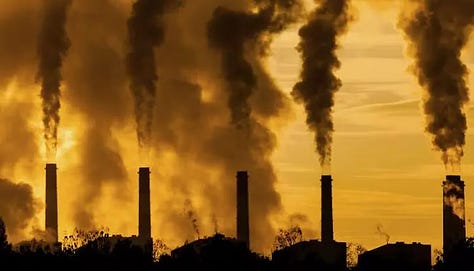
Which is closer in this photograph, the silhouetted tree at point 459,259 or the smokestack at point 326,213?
the silhouetted tree at point 459,259

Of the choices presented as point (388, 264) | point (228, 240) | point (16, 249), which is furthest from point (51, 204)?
point (388, 264)

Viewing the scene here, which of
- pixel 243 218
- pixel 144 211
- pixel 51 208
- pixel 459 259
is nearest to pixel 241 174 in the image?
pixel 243 218

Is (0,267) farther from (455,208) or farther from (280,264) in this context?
(455,208)

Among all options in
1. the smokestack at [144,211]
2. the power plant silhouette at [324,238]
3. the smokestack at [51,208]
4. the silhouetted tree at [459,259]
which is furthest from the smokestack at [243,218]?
the silhouetted tree at [459,259]

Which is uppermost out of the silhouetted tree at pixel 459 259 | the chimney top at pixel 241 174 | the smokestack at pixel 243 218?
the chimney top at pixel 241 174

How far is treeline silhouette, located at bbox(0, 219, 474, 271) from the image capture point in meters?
117

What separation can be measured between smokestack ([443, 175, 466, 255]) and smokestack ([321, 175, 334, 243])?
714cm

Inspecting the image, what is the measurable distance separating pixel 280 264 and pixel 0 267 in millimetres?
21302

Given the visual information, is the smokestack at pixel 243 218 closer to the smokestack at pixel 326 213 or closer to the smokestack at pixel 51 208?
the smokestack at pixel 326 213

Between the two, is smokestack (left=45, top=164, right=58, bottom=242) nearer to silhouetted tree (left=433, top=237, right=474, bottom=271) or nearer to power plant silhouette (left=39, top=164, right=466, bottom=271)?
power plant silhouette (left=39, top=164, right=466, bottom=271)

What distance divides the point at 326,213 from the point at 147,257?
38.6ft

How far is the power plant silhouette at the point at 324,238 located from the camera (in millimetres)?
123750

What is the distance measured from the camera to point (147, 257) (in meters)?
121

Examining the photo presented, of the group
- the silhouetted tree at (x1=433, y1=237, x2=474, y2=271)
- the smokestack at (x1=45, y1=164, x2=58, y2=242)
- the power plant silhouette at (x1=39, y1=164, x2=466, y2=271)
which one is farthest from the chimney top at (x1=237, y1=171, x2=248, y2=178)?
the silhouetted tree at (x1=433, y1=237, x2=474, y2=271)
